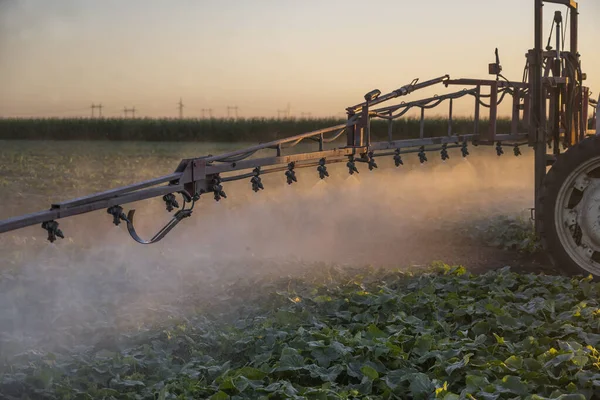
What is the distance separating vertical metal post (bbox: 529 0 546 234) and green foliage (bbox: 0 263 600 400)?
2038mm

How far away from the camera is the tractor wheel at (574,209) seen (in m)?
8.57

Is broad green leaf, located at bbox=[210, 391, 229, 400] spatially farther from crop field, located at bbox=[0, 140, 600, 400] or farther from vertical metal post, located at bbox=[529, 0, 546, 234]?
vertical metal post, located at bbox=[529, 0, 546, 234]

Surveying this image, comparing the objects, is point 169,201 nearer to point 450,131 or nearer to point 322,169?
point 322,169

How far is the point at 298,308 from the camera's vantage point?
7469 millimetres

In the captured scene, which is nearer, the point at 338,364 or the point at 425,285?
the point at 338,364

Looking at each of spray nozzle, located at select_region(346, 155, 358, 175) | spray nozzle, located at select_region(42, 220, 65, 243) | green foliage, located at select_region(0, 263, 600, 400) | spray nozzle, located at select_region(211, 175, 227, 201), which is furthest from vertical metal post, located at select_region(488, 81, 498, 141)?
spray nozzle, located at select_region(42, 220, 65, 243)

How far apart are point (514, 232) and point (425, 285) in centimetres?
386

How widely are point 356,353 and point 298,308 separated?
1613mm

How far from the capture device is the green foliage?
5363mm

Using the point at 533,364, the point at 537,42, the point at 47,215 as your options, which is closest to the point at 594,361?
the point at 533,364

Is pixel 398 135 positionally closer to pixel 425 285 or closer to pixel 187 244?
pixel 187 244

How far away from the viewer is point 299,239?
11602 millimetres

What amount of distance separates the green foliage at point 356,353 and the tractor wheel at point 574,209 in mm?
791

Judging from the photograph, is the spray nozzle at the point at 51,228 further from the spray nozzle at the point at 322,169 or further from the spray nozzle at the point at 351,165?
the spray nozzle at the point at 351,165
